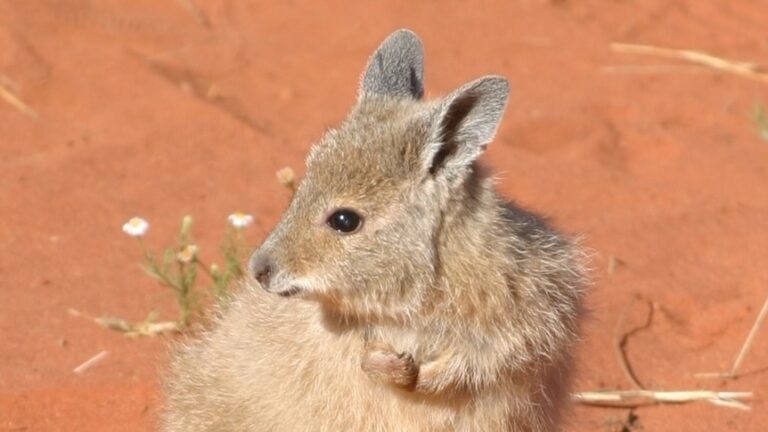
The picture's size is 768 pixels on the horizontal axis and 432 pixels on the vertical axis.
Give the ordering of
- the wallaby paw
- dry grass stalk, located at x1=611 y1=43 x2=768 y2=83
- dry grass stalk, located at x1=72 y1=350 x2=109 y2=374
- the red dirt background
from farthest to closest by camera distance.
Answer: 1. dry grass stalk, located at x1=611 y1=43 x2=768 y2=83
2. the red dirt background
3. dry grass stalk, located at x1=72 y1=350 x2=109 y2=374
4. the wallaby paw

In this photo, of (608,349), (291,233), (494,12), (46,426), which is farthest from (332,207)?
(494,12)

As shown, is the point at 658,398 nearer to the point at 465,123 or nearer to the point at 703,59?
the point at 465,123

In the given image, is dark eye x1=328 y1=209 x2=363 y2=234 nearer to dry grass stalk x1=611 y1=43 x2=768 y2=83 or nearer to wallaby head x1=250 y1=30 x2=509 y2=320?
wallaby head x1=250 y1=30 x2=509 y2=320

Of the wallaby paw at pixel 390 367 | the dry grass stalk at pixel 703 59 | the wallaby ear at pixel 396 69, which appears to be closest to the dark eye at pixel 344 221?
the wallaby paw at pixel 390 367

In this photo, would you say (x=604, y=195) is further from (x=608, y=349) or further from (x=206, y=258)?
(x=206, y=258)

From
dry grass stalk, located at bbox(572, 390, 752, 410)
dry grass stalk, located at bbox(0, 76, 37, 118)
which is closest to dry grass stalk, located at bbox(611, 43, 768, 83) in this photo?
dry grass stalk, located at bbox(572, 390, 752, 410)

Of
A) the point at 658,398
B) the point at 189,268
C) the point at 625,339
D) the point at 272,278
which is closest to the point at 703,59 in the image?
the point at 625,339
